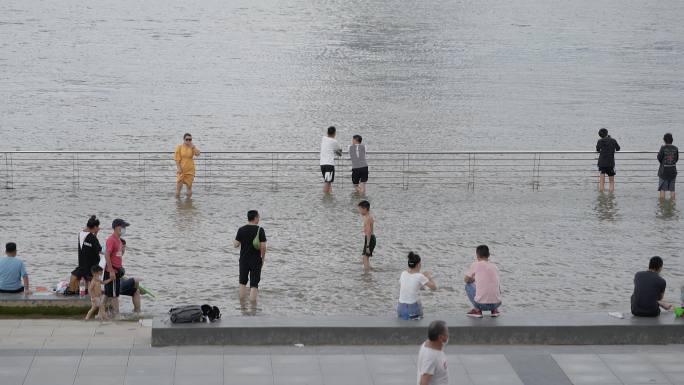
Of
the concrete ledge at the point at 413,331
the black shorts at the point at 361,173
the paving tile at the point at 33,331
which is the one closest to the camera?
the concrete ledge at the point at 413,331

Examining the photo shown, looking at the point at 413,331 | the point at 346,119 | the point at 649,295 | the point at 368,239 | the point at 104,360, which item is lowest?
Answer: the point at 104,360

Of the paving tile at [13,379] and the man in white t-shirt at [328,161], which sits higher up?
the man in white t-shirt at [328,161]

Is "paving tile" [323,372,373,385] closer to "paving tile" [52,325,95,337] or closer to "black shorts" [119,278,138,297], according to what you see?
"paving tile" [52,325,95,337]

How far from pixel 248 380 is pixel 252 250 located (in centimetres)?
364

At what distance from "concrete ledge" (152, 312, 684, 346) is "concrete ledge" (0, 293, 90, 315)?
68.6 inches

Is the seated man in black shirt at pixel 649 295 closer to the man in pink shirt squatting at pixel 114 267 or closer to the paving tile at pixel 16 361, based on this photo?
the man in pink shirt squatting at pixel 114 267

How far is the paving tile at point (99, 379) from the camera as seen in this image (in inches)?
451

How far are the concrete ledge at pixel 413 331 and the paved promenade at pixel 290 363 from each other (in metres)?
0.12

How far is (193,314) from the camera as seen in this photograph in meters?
12.9

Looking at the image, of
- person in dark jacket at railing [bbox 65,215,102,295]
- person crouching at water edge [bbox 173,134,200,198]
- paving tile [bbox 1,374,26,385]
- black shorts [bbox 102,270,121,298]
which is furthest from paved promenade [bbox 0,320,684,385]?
person crouching at water edge [bbox 173,134,200,198]

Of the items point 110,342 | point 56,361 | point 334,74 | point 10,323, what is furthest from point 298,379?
point 334,74

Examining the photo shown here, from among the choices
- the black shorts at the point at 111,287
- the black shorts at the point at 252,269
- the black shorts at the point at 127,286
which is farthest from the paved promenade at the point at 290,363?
the black shorts at the point at 252,269

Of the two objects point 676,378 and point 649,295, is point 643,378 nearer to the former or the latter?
point 676,378

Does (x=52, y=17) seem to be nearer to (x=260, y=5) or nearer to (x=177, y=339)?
(x=260, y=5)
